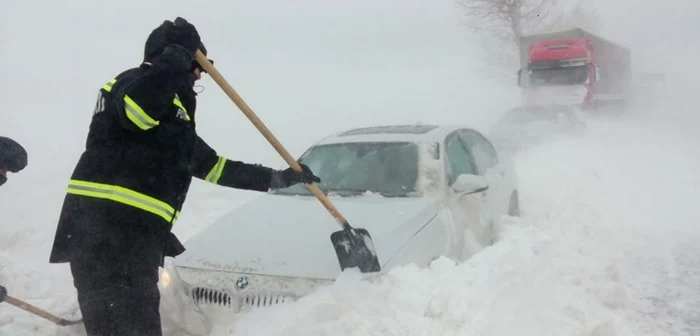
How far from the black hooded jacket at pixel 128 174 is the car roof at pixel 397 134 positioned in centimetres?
247

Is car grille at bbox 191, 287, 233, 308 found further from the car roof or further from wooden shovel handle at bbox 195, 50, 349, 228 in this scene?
the car roof

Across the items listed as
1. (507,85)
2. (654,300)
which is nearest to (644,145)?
(654,300)

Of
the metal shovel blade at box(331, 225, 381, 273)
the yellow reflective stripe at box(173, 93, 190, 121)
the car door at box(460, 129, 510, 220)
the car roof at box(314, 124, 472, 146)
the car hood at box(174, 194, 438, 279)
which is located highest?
the yellow reflective stripe at box(173, 93, 190, 121)

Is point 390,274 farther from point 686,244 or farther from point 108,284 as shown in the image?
point 686,244

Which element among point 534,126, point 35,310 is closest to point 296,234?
point 35,310

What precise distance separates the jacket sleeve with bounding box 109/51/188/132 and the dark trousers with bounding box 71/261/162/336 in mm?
592

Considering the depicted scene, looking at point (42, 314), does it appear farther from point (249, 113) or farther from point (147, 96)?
point (147, 96)

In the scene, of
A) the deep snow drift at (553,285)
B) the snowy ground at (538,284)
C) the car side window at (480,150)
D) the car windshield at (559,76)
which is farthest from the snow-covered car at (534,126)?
the car side window at (480,150)

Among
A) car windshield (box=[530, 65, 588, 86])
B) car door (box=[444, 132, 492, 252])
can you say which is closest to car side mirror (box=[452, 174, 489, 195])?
car door (box=[444, 132, 492, 252])

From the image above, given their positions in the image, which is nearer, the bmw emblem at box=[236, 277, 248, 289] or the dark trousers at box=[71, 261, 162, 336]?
the dark trousers at box=[71, 261, 162, 336]

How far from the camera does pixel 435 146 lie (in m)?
4.62

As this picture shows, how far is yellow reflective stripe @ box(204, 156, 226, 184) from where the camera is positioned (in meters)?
3.05

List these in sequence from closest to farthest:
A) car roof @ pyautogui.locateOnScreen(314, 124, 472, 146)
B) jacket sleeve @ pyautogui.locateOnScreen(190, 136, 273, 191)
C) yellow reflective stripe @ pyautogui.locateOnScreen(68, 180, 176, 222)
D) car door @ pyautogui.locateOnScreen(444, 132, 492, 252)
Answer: yellow reflective stripe @ pyautogui.locateOnScreen(68, 180, 176, 222)
jacket sleeve @ pyautogui.locateOnScreen(190, 136, 273, 191)
car door @ pyautogui.locateOnScreen(444, 132, 492, 252)
car roof @ pyautogui.locateOnScreen(314, 124, 472, 146)

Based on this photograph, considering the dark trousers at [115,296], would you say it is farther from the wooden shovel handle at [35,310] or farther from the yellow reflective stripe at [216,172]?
the wooden shovel handle at [35,310]
